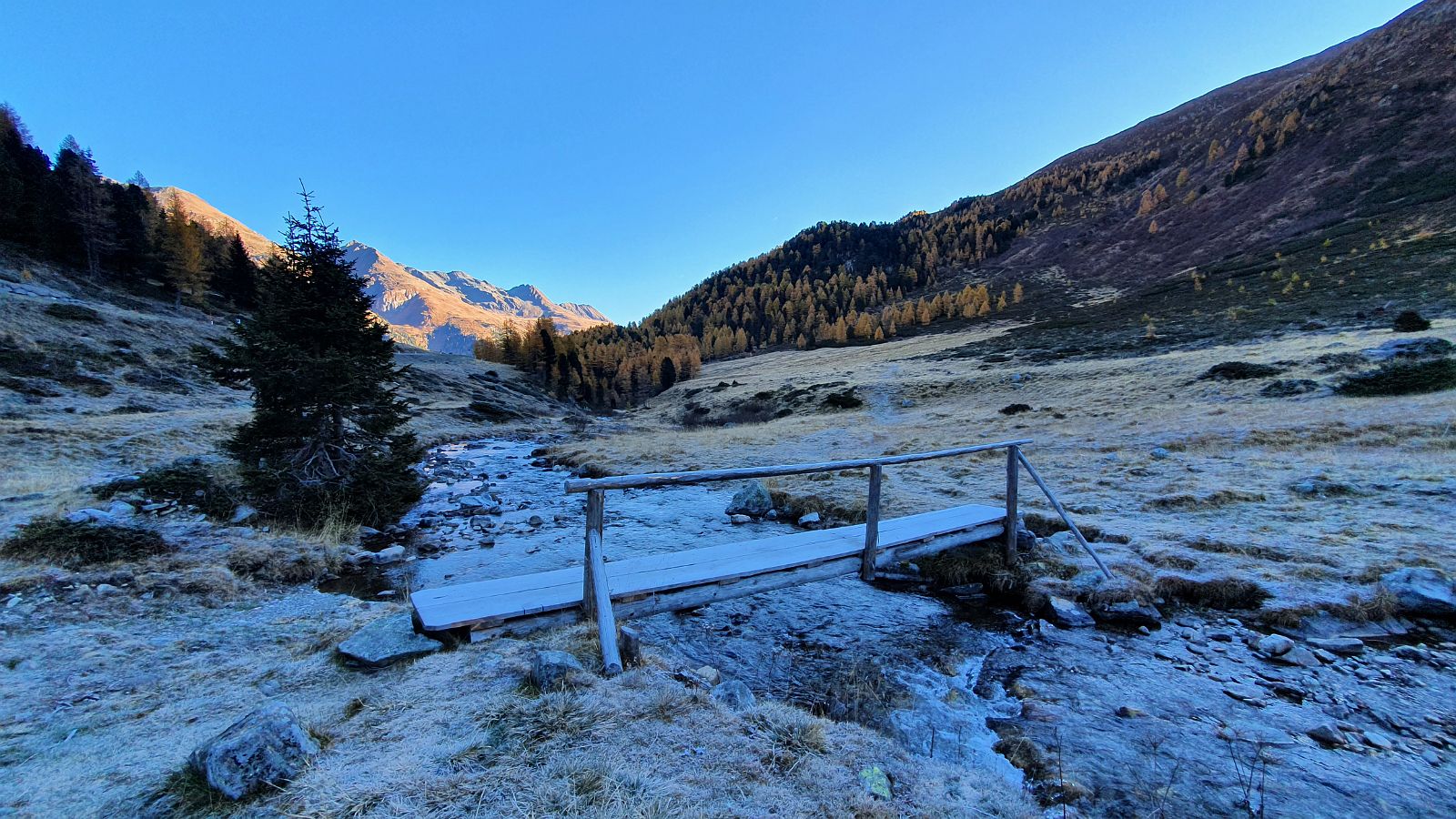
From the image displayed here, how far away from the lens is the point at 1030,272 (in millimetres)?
125625

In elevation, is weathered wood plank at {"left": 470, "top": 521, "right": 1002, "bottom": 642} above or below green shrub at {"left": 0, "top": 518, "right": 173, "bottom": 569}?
below

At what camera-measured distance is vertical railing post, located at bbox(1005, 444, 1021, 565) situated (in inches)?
364

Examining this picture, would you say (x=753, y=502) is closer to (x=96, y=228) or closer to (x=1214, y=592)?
(x=1214, y=592)

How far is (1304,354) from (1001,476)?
2429cm

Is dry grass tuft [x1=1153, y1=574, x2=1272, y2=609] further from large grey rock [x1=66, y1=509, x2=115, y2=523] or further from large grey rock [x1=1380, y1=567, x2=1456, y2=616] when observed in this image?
large grey rock [x1=66, y1=509, x2=115, y2=523]

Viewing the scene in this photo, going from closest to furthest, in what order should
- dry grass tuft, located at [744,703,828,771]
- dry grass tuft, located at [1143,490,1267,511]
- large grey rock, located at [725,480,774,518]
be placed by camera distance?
dry grass tuft, located at [744,703,828,771], dry grass tuft, located at [1143,490,1267,511], large grey rock, located at [725,480,774,518]

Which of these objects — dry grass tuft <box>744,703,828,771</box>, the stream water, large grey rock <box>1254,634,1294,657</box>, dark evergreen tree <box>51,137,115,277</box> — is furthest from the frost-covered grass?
dark evergreen tree <box>51,137,115,277</box>

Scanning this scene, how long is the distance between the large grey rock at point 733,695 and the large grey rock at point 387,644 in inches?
110

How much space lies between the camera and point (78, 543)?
869 centimetres

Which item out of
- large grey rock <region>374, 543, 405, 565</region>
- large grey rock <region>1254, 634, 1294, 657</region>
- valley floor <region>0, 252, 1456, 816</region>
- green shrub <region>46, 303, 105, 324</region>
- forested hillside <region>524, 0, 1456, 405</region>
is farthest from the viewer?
forested hillside <region>524, 0, 1456, 405</region>

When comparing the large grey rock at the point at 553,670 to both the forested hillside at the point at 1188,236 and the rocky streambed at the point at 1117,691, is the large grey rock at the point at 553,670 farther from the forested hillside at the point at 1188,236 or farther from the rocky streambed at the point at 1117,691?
the forested hillside at the point at 1188,236

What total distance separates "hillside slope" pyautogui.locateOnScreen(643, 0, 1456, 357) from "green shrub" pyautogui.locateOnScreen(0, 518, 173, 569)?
200 feet

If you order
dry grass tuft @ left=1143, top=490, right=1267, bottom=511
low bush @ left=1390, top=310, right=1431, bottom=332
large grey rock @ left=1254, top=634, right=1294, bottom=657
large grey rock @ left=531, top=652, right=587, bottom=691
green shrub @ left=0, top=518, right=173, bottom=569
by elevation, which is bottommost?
large grey rock @ left=1254, top=634, right=1294, bottom=657

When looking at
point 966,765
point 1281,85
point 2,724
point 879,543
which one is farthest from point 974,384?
point 1281,85
